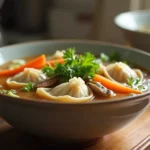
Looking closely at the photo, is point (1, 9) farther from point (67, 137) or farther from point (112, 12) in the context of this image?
point (67, 137)

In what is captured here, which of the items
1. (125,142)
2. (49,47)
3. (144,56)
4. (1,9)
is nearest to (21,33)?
(1,9)

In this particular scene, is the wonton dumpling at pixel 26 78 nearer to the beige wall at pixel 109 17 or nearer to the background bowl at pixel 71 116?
the background bowl at pixel 71 116

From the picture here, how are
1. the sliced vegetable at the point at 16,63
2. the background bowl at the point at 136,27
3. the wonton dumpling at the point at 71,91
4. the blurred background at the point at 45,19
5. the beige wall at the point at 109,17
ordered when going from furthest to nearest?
1. the blurred background at the point at 45,19
2. the beige wall at the point at 109,17
3. the background bowl at the point at 136,27
4. the sliced vegetable at the point at 16,63
5. the wonton dumpling at the point at 71,91

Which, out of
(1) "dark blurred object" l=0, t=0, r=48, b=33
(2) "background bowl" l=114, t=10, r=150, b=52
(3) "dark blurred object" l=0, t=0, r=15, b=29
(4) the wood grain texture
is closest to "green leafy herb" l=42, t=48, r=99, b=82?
(4) the wood grain texture

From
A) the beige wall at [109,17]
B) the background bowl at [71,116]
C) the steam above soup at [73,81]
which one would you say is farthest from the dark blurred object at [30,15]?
the background bowl at [71,116]

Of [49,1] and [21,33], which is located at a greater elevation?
[49,1]

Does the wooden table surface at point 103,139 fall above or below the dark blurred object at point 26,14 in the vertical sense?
below

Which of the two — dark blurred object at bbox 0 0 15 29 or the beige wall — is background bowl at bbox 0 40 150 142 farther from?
dark blurred object at bbox 0 0 15 29
